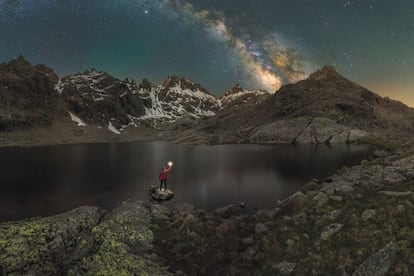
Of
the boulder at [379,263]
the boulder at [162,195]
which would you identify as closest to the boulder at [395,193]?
the boulder at [379,263]

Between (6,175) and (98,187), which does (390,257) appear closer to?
(98,187)

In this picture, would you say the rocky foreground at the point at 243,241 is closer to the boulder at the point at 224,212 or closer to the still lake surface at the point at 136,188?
the boulder at the point at 224,212

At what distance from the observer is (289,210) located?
2317cm

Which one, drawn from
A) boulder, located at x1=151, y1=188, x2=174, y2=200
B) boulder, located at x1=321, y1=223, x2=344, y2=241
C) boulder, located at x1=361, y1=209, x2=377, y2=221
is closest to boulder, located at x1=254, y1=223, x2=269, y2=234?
boulder, located at x1=321, y1=223, x2=344, y2=241

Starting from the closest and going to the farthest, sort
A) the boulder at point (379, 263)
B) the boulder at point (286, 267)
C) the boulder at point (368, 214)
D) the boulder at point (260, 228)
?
the boulder at point (379, 263)
the boulder at point (286, 267)
the boulder at point (368, 214)
the boulder at point (260, 228)

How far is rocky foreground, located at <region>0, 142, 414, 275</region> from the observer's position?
1470 cm

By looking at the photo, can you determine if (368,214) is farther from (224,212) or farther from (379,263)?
(224,212)

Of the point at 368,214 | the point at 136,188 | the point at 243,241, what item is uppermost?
the point at 368,214

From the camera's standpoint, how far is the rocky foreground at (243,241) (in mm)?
14703

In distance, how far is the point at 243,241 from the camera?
1947 cm

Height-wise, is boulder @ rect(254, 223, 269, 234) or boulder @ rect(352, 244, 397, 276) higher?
boulder @ rect(352, 244, 397, 276)

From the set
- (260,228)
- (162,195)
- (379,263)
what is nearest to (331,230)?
(379,263)

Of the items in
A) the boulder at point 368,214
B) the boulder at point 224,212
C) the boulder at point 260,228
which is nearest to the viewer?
the boulder at point 368,214

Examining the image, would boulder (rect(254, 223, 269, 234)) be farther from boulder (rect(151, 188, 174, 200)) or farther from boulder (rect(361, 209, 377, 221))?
boulder (rect(151, 188, 174, 200))
